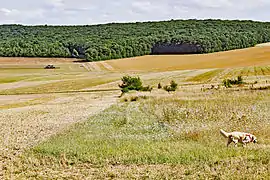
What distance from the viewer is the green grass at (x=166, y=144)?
49.7 ft

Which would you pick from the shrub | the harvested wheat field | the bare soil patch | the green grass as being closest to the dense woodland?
the bare soil patch

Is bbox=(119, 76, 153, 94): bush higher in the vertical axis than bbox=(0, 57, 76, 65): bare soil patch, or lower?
lower

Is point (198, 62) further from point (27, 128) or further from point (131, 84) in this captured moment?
point (27, 128)

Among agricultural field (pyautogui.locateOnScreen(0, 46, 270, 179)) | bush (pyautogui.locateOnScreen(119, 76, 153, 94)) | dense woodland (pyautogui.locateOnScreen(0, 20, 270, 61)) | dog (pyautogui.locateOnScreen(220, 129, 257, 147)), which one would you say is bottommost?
bush (pyautogui.locateOnScreen(119, 76, 153, 94))

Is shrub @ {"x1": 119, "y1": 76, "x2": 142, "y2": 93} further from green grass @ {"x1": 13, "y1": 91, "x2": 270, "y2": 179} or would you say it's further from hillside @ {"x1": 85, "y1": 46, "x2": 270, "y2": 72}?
hillside @ {"x1": 85, "y1": 46, "x2": 270, "y2": 72}

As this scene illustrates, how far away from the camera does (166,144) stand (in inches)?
728

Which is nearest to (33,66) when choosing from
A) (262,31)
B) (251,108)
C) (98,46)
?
(98,46)

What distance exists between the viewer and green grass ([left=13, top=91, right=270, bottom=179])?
15.1 meters

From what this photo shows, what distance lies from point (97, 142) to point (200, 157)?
217 inches

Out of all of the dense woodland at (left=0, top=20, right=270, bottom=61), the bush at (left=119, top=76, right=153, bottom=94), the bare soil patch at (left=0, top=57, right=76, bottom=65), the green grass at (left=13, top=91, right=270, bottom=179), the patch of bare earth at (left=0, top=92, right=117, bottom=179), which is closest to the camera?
the green grass at (left=13, top=91, right=270, bottom=179)

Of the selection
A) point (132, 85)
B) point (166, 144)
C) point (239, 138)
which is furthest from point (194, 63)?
point (239, 138)

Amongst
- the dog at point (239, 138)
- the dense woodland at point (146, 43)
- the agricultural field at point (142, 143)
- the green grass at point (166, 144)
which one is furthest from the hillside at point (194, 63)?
the dog at point (239, 138)

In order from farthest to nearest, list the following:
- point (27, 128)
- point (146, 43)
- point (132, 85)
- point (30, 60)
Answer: point (146, 43), point (30, 60), point (132, 85), point (27, 128)

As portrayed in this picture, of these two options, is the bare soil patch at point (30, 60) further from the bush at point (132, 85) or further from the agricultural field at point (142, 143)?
the agricultural field at point (142, 143)
